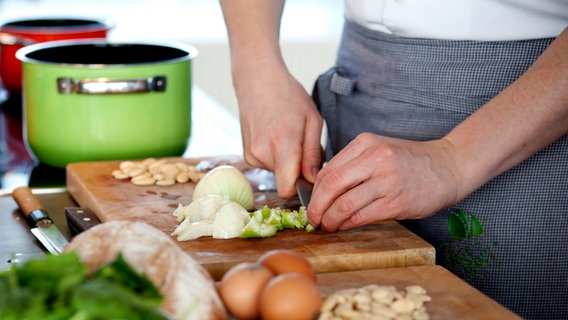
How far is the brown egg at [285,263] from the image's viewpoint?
98 centimetres

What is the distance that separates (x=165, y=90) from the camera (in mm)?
1741

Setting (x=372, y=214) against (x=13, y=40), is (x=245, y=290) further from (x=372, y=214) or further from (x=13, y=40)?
(x=13, y=40)

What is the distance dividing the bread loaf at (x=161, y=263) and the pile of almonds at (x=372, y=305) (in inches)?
4.5

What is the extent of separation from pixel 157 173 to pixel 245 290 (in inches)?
25.9

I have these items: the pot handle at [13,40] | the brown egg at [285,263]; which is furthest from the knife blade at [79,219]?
the pot handle at [13,40]

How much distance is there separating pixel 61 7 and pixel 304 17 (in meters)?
1.10

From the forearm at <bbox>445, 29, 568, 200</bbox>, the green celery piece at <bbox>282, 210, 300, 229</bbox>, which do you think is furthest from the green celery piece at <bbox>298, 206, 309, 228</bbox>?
the forearm at <bbox>445, 29, 568, 200</bbox>

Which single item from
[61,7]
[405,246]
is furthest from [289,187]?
[61,7]

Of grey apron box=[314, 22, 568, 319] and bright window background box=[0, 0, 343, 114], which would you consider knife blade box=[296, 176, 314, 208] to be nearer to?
grey apron box=[314, 22, 568, 319]

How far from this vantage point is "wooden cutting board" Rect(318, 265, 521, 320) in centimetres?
104

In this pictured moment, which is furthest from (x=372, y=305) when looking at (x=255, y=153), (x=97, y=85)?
(x=97, y=85)

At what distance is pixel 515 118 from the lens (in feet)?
4.22

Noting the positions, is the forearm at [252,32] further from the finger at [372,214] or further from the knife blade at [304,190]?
the finger at [372,214]

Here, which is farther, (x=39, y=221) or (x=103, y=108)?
(x=103, y=108)
